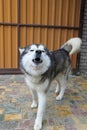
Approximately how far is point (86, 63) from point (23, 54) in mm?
3082

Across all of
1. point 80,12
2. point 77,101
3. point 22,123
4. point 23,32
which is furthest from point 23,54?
point 80,12

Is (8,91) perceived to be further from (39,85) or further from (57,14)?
(57,14)

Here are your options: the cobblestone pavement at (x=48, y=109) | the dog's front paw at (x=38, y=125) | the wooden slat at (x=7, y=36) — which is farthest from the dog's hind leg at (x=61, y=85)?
the wooden slat at (x=7, y=36)

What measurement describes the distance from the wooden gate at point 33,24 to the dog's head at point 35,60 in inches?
98.6

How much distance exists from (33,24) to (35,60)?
270cm

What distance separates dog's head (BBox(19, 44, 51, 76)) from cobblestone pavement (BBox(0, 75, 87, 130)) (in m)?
0.75

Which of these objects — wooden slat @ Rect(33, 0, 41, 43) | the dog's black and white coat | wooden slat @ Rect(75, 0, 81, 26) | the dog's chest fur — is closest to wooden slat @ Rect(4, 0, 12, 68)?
wooden slat @ Rect(33, 0, 41, 43)

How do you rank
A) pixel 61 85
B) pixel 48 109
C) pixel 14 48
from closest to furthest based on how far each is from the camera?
1. pixel 48 109
2. pixel 61 85
3. pixel 14 48

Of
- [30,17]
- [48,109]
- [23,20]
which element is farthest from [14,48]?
[48,109]

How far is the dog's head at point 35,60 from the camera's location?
7.24 feet

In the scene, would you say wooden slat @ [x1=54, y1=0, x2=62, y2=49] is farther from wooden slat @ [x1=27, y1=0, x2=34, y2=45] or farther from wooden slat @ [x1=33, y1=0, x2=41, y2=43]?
wooden slat @ [x1=27, y1=0, x2=34, y2=45]

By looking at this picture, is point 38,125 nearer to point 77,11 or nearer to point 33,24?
point 33,24

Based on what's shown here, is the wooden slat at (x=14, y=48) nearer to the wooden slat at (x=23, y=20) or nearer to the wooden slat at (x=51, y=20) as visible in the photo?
the wooden slat at (x=23, y=20)

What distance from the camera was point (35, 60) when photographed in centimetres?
221
